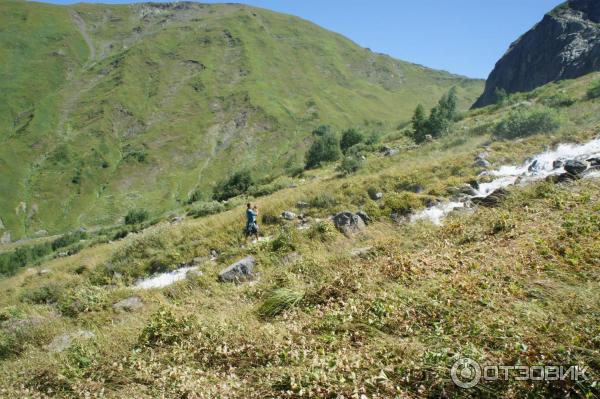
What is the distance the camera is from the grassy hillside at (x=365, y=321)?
4.68 meters

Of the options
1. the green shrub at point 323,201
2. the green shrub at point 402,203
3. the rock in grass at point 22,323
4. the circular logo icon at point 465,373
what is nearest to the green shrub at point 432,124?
the green shrub at point 323,201

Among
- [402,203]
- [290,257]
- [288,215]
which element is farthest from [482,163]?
[290,257]

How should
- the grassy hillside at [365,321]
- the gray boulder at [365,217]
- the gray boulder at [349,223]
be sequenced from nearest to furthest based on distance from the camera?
the grassy hillside at [365,321] < the gray boulder at [349,223] < the gray boulder at [365,217]

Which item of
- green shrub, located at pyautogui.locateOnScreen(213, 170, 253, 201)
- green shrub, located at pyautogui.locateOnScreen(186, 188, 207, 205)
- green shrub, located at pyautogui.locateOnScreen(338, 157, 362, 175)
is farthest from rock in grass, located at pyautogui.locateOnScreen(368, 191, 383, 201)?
green shrub, located at pyautogui.locateOnScreen(186, 188, 207, 205)

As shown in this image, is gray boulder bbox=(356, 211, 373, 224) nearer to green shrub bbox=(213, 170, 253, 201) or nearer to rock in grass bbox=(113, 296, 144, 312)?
rock in grass bbox=(113, 296, 144, 312)

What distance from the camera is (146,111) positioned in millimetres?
144625

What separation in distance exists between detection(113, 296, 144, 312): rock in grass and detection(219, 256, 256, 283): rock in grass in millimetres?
2339

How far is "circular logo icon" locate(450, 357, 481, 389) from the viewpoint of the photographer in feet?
14.2

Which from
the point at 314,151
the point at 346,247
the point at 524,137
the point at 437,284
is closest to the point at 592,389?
the point at 437,284

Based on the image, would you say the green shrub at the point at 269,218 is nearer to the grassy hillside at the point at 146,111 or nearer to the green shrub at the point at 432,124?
the green shrub at the point at 432,124

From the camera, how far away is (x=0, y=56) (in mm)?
155500

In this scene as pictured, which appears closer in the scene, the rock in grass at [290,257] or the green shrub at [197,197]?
the rock in grass at [290,257]

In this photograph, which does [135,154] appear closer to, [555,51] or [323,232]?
[323,232]

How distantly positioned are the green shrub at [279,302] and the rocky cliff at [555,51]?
103 meters
